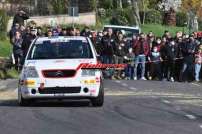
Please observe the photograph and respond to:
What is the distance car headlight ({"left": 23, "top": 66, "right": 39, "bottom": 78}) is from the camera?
18.4 meters

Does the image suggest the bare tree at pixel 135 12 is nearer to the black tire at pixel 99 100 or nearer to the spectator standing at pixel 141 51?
the spectator standing at pixel 141 51

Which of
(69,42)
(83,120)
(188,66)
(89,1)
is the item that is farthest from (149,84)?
(89,1)

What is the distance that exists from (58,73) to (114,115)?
211 cm

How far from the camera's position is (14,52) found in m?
31.0

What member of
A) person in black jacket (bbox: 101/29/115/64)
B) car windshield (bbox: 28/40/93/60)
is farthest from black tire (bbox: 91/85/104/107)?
person in black jacket (bbox: 101/29/115/64)

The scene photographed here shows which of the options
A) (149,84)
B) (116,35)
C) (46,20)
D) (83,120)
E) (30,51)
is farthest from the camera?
(46,20)

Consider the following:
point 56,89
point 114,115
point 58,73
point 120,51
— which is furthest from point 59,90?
point 120,51

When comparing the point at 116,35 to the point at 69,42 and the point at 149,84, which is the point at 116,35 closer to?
the point at 149,84

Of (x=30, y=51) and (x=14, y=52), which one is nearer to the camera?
(x=30, y=51)

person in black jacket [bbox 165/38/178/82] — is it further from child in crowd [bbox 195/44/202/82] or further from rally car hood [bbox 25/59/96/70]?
rally car hood [bbox 25/59/96/70]

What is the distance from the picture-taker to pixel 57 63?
18.6 meters

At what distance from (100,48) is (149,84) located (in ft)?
16.6

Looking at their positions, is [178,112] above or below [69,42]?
below

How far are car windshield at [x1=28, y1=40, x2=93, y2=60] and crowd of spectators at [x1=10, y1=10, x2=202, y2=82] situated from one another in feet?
38.0
